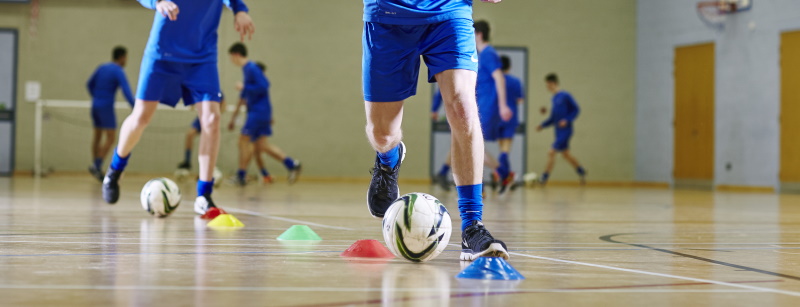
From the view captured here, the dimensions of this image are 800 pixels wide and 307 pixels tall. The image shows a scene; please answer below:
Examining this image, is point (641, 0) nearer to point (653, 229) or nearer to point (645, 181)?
point (645, 181)

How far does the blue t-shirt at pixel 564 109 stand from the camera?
17.4 m

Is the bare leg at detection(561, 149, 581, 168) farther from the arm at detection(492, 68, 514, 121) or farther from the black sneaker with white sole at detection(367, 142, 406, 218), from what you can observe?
the black sneaker with white sole at detection(367, 142, 406, 218)

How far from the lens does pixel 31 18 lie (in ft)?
58.6

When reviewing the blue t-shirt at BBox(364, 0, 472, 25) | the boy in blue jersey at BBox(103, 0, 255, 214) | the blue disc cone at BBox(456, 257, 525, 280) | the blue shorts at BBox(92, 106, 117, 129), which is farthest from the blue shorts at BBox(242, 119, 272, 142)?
the blue disc cone at BBox(456, 257, 525, 280)

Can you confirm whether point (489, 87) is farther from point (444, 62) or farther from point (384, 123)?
point (444, 62)

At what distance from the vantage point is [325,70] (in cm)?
1866

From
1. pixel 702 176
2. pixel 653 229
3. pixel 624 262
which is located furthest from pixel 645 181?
pixel 624 262

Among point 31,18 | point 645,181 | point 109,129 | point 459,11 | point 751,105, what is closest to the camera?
point 459,11

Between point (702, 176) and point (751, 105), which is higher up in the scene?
point (751, 105)

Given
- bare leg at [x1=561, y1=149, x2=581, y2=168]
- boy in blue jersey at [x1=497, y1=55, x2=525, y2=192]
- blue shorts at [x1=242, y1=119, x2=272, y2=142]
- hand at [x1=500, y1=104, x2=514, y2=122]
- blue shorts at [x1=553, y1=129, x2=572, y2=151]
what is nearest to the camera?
hand at [x1=500, y1=104, x2=514, y2=122]

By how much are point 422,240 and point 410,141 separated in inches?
616

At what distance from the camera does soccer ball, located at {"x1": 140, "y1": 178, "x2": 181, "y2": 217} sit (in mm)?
5707

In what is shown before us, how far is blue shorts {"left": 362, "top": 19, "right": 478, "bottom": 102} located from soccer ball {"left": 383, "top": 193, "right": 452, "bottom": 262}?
1.77ft

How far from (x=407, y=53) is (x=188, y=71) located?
8.70ft
